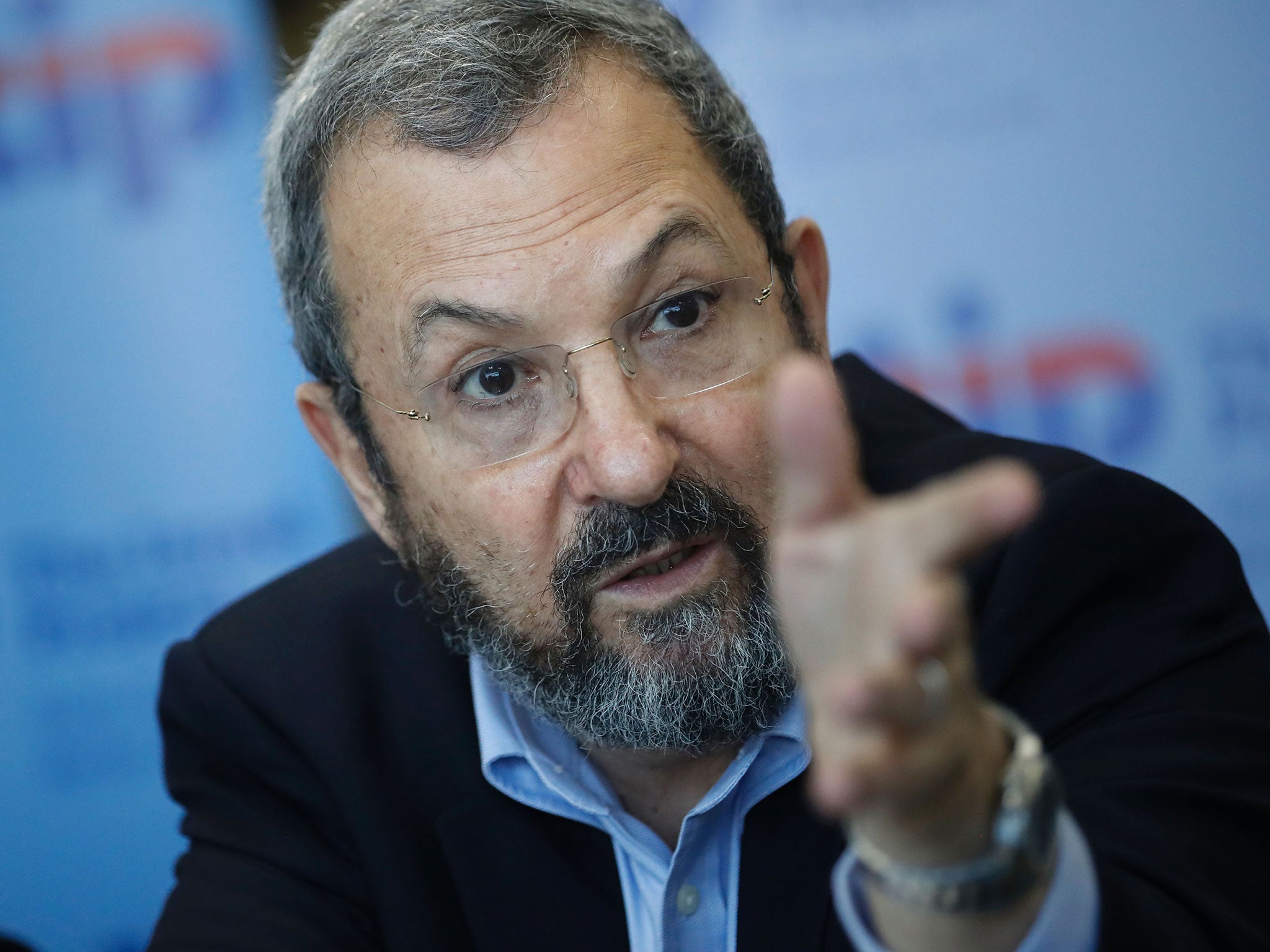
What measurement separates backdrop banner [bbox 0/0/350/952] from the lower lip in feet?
6.05

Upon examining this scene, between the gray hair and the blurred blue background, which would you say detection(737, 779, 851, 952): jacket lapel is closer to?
the gray hair

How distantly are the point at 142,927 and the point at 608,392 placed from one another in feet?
8.24

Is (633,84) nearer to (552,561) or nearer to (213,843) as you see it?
(552,561)

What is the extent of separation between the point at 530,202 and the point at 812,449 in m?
0.96

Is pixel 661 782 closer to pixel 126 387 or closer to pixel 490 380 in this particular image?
pixel 490 380

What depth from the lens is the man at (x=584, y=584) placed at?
172cm

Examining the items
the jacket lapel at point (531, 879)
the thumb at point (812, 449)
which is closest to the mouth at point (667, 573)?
the jacket lapel at point (531, 879)

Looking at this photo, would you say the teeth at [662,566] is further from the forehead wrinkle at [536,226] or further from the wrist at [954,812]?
the wrist at [954,812]

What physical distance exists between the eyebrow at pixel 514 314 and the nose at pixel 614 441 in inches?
4.6

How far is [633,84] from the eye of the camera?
194cm

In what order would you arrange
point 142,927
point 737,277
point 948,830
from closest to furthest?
1. point 948,830
2. point 737,277
3. point 142,927

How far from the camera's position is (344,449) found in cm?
227

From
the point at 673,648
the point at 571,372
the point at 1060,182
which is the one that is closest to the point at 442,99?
the point at 571,372

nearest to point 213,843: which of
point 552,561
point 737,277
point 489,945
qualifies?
point 489,945
